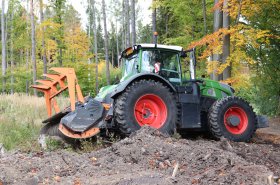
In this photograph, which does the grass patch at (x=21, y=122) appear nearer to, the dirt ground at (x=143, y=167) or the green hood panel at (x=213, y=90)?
the dirt ground at (x=143, y=167)

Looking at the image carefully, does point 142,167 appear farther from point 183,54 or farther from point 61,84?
point 183,54

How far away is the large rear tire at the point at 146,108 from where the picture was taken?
7.35 m

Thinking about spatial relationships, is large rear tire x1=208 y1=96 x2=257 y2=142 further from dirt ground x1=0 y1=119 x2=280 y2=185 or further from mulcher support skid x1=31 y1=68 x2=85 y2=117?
mulcher support skid x1=31 y1=68 x2=85 y2=117

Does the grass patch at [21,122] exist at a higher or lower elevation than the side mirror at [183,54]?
lower

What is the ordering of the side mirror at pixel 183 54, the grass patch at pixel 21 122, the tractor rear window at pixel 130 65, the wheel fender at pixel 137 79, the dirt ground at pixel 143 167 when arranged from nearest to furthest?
1. the dirt ground at pixel 143 167
2. the wheel fender at pixel 137 79
3. the grass patch at pixel 21 122
4. the tractor rear window at pixel 130 65
5. the side mirror at pixel 183 54

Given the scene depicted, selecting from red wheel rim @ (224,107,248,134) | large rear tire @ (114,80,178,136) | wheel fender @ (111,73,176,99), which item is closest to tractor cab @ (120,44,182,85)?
wheel fender @ (111,73,176,99)

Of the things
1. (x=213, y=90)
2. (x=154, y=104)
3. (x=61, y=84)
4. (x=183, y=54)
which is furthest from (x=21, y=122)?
(x=213, y=90)

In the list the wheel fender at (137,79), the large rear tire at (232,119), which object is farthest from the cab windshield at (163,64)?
the large rear tire at (232,119)

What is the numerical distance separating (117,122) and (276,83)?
8.71 metres

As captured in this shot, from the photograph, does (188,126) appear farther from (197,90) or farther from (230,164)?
(230,164)

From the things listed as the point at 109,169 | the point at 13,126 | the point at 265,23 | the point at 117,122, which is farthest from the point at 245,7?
the point at 109,169

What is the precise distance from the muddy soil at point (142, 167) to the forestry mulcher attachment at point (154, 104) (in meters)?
1.15

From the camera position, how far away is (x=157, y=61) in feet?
27.6

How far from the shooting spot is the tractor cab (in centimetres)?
830
